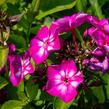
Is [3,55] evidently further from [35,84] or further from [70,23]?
[70,23]

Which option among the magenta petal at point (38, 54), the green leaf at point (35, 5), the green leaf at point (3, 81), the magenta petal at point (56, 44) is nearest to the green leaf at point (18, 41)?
the green leaf at point (35, 5)

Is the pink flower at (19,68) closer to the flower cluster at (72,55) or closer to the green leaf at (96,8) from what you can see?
the flower cluster at (72,55)

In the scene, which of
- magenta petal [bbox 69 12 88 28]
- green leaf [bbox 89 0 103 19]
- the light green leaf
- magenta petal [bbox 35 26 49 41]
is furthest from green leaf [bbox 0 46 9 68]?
green leaf [bbox 89 0 103 19]

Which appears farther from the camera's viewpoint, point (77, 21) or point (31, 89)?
point (31, 89)

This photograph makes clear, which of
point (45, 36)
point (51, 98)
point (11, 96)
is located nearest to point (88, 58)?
point (45, 36)

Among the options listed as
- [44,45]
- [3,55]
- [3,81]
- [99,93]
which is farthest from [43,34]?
[99,93]
